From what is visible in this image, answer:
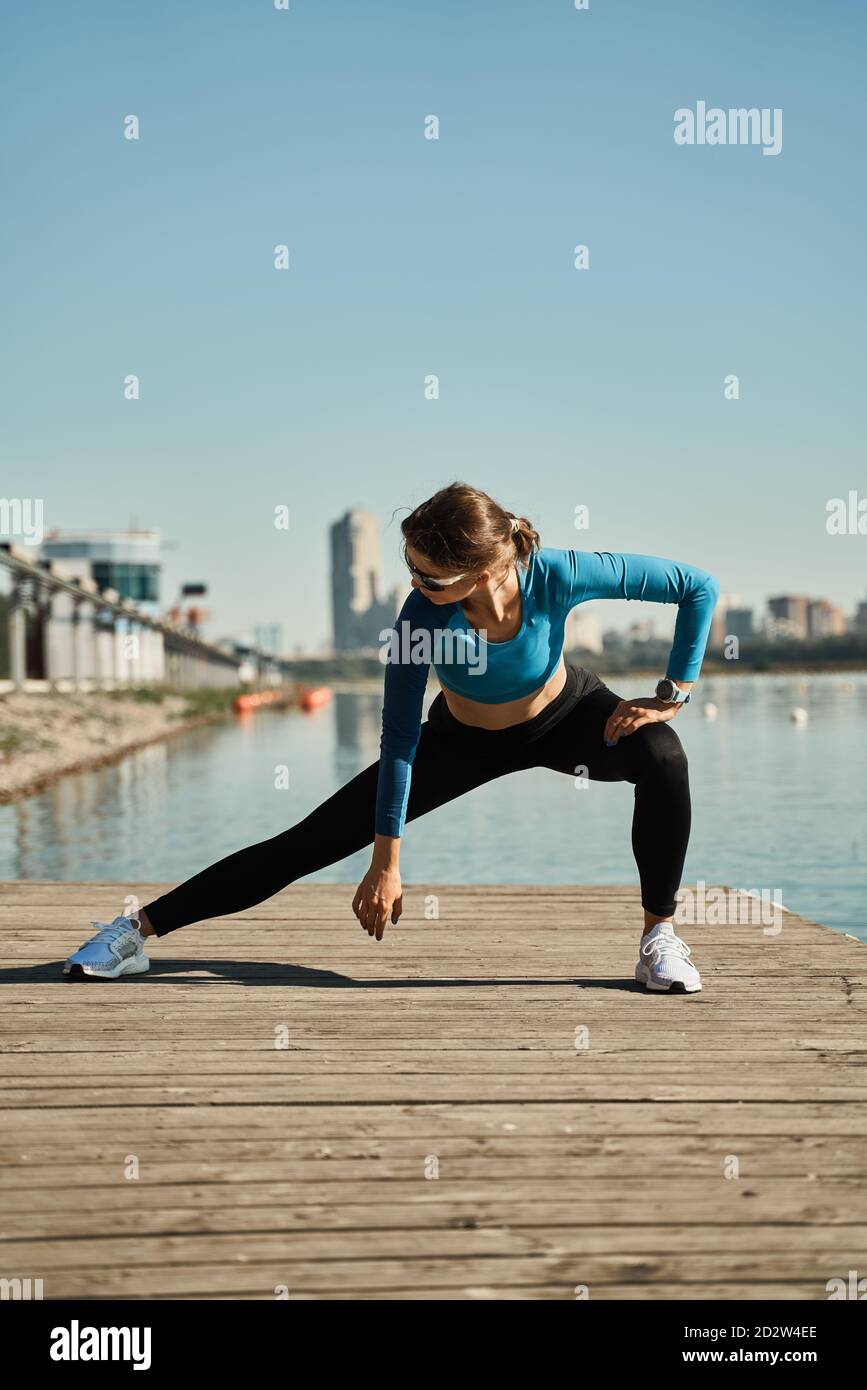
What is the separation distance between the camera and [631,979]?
398 centimetres

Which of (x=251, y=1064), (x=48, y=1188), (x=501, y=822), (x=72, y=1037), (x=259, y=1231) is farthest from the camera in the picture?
(x=501, y=822)

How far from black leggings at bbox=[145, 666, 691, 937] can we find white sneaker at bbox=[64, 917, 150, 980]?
214 millimetres

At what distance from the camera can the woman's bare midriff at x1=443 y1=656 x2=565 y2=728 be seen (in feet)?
12.3

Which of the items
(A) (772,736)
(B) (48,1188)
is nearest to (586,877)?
(B) (48,1188)

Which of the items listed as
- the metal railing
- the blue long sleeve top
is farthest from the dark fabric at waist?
the metal railing

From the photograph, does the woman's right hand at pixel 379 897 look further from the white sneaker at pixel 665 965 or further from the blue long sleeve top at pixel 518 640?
the white sneaker at pixel 665 965

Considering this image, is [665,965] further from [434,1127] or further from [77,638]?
[77,638]

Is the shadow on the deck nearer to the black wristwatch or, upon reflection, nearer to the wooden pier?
the wooden pier

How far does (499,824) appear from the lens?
58.6 ft

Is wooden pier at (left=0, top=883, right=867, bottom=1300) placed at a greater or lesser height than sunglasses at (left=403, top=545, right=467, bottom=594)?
lesser

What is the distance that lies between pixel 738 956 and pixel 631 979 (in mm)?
531

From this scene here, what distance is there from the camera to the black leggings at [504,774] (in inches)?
148
